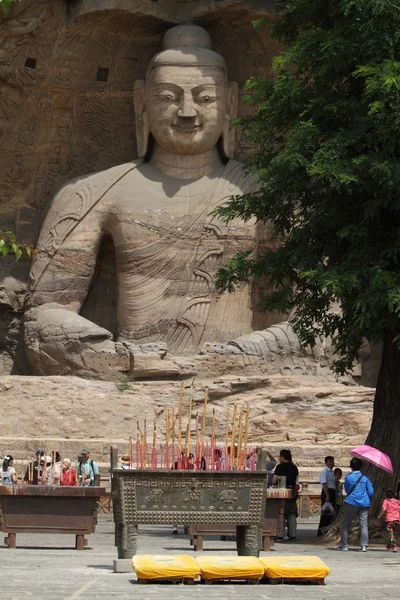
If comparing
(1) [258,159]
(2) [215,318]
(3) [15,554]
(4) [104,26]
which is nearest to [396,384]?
(1) [258,159]

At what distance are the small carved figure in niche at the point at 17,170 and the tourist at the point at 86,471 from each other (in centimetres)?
933

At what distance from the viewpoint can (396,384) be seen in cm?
1669

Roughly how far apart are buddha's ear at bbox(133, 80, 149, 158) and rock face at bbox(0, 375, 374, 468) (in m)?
5.14

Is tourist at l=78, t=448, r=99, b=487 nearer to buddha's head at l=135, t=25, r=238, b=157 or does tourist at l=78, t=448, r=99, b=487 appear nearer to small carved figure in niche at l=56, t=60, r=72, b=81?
buddha's head at l=135, t=25, r=238, b=157

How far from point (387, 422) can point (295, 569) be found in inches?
224

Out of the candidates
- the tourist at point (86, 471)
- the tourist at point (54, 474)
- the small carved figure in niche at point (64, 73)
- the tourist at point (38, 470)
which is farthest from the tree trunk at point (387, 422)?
the small carved figure in niche at point (64, 73)

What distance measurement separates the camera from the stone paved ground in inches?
408

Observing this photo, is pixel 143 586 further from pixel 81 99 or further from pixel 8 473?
pixel 81 99

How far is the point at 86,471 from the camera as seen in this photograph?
17.1 meters

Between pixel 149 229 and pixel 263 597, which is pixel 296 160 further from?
pixel 149 229

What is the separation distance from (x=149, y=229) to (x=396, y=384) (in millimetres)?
8822

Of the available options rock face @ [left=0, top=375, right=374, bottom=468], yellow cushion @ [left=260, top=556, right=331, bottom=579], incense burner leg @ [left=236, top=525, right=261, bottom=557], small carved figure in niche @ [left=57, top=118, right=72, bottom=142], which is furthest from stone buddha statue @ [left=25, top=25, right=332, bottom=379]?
yellow cushion @ [left=260, top=556, right=331, bottom=579]

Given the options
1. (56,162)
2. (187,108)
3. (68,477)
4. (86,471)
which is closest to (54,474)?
(68,477)

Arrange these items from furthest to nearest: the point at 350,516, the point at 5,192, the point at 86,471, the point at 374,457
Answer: the point at 5,192 < the point at 86,471 < the point at 374,457 < the point at 350,516
